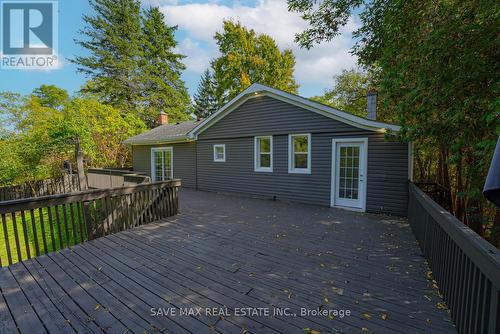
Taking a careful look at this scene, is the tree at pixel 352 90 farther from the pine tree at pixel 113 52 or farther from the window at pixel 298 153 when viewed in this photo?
the pine tree at pixel 113 52

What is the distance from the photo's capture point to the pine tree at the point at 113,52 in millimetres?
20062

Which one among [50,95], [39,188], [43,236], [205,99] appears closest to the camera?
[43,236]

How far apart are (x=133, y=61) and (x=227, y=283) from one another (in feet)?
80.2

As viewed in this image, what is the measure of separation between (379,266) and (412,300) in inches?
31.7

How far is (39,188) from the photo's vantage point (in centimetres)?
1099

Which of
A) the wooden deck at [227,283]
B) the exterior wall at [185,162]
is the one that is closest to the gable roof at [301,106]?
the exterior wall at [185,162]

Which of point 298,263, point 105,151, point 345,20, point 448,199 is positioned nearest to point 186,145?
point 105,151

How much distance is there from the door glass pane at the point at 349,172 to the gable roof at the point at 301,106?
32.2 inches

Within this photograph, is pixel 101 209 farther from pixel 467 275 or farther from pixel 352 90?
pixel 352 90

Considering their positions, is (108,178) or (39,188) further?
(39,188)

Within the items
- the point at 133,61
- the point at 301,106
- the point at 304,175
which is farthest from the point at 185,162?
the point at 133,61

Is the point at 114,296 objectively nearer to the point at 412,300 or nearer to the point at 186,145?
the point at 412,300

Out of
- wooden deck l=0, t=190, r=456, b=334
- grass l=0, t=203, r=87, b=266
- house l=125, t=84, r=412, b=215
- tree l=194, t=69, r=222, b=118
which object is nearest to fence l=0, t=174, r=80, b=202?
grass l=0, t=203, r=87, b=266

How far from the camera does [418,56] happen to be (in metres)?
4.05
